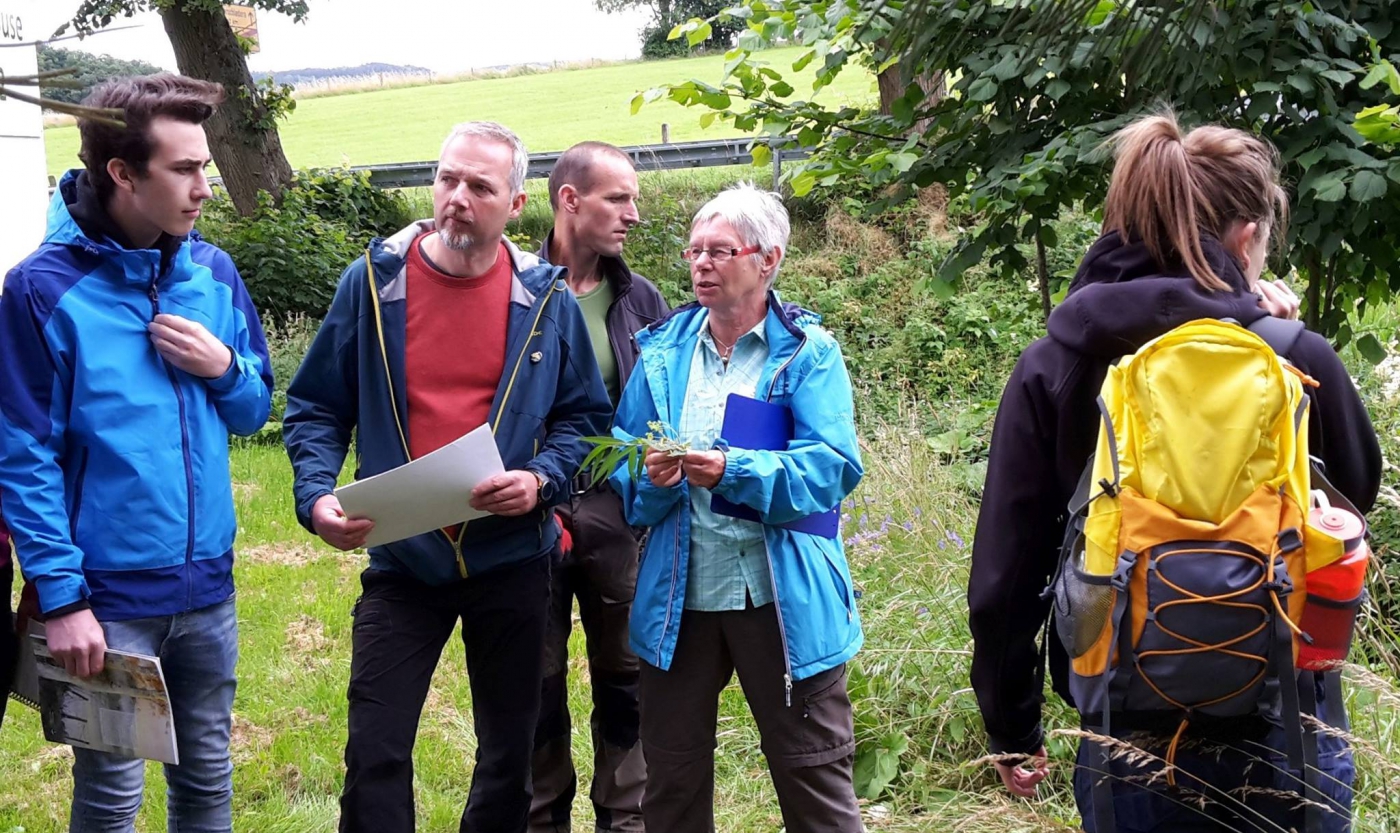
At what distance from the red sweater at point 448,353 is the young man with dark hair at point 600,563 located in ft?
2.13

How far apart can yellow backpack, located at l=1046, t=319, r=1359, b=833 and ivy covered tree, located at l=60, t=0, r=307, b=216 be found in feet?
41.5

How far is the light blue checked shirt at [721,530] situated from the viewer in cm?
311

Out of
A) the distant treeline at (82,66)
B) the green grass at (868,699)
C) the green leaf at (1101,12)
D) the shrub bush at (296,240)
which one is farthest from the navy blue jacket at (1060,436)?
the shrub bush at (296,240)

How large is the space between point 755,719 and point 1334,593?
158cm

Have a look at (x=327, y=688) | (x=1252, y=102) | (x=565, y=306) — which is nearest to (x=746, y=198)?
(x=565, y=306)

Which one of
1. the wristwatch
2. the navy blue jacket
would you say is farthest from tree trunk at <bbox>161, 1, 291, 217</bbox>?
the navy blue jacket

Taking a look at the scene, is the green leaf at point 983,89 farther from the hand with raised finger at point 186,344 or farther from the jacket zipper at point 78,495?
the jacket zipper at point 78,495

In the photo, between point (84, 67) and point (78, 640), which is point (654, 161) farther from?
point (84, 67)

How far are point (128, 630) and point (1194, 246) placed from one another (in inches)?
95.8

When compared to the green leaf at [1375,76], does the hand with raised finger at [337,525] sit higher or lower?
lower

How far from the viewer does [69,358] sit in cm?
284

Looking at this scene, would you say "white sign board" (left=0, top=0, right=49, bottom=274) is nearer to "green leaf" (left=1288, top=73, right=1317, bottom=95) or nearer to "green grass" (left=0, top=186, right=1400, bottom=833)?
"green grass" (left=0, top=186, right=1400, bottom=833)

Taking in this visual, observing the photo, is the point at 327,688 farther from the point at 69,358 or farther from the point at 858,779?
the point at 69,358

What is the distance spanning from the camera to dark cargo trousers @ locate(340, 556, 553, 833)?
309 centimetres
